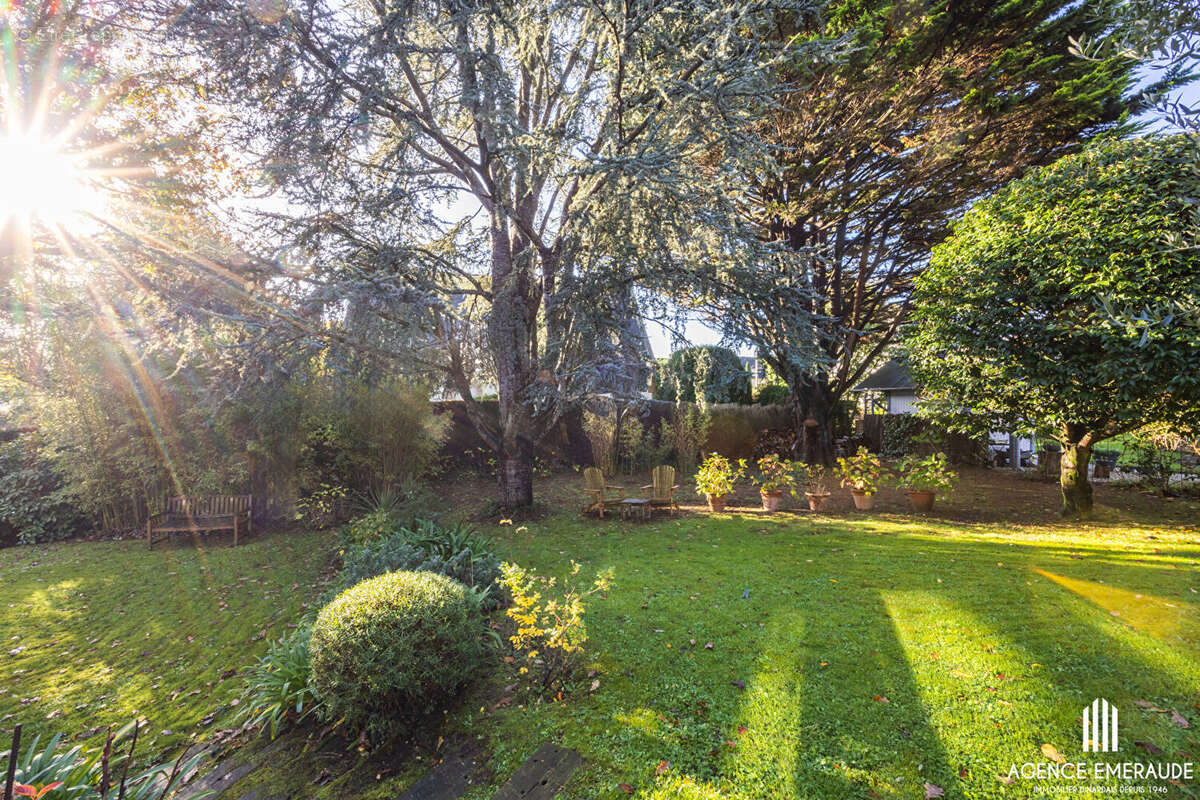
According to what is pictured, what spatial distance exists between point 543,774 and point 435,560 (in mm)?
2652

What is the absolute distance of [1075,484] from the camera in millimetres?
7531

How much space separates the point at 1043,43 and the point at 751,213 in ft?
17.2

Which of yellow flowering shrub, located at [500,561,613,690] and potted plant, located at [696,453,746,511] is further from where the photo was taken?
potted plant, located at [696,453,746,511]

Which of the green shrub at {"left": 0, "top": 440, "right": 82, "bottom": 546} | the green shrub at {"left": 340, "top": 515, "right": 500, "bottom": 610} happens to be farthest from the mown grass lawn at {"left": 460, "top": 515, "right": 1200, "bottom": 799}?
the green shrub at {"left": 0, "top": 440, "right": 82, "bottom": 546}

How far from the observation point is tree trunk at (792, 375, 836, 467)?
12383 mm

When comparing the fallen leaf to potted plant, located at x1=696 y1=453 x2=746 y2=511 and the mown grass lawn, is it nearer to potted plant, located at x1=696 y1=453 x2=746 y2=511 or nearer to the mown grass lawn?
the mown grass lawn

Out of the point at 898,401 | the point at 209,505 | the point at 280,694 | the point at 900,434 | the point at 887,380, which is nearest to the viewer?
the point at 280,694

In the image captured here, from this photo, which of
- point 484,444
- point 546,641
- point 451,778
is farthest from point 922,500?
point 484,444

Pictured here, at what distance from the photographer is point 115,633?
4691mm

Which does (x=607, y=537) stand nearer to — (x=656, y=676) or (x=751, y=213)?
(x=656, y=676)

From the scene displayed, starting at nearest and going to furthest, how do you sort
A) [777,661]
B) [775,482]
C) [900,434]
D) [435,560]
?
[777,661], [435,560], [775,482], [900,434]

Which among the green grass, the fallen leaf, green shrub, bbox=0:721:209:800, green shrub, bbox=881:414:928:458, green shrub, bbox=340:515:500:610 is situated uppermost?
green shrub, bbox=881:414:928:458

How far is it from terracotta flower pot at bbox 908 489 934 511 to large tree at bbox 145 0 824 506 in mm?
5747

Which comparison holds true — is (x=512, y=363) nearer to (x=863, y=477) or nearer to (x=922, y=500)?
(x=863, y=477)
